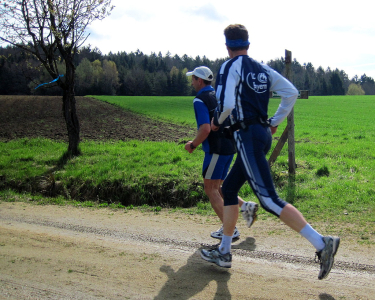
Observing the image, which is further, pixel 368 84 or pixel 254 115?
pixel 368 84

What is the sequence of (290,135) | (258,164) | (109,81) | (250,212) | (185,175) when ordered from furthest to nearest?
1. (109,81)
2. (185,175)
3. (290,135)
4. (250,212)
5. (258,164)

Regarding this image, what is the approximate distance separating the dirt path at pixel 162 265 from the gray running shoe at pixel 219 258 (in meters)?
0.08

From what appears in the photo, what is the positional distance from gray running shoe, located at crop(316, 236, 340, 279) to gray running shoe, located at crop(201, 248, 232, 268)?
0.97 metres

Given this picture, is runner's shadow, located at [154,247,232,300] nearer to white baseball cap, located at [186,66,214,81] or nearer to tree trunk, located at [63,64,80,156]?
white baseball cap, located at [186,66,214,81]

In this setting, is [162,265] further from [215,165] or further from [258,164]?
[258,164]

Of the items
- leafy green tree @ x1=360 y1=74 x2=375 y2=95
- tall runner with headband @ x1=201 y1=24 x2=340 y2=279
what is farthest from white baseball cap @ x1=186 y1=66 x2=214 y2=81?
leafy green tree @ x1=360 y1=74 x2=375 y2=95

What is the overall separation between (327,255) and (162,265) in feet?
5.73

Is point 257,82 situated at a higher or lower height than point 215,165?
higher

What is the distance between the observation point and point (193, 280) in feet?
11.6

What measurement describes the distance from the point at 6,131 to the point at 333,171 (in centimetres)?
1584

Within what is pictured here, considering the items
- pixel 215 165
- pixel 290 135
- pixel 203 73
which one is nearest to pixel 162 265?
pixel 215 165

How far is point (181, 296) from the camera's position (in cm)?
322

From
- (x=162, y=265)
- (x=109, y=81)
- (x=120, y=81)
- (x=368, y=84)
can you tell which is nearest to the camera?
(x=162, y=265)

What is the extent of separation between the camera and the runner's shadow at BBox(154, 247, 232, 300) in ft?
10.6
